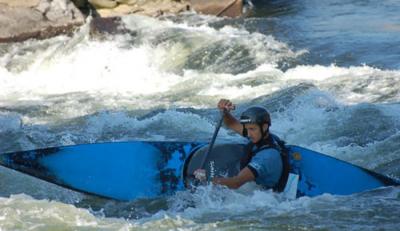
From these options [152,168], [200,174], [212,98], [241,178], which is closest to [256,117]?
[241,178]

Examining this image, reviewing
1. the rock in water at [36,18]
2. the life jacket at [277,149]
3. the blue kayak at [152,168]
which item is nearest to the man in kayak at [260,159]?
the life jacket at [277,149]

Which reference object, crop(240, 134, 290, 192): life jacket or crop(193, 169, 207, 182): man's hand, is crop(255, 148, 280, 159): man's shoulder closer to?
crop(240, 134, 290, 192): life jacket

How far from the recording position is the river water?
17.7ft

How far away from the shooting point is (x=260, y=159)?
5.20m

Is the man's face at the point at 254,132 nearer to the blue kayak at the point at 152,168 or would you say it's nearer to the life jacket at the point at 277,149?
the life jacket at the point at 277,149

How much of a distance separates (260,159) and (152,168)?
1144mm

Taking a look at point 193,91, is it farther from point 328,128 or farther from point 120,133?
point 328,128

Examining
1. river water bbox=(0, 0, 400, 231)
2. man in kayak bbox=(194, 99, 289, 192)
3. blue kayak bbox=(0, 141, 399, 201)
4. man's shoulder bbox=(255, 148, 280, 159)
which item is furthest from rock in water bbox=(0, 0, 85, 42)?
man's shoulder bbox=(255, 148, 280, 159)

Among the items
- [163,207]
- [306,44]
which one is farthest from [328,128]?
[306,44]

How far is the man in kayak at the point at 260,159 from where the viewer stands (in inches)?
204

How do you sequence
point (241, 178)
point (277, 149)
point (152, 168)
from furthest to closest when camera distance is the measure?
point (152, 168), point (277, 149), point (241, 178)

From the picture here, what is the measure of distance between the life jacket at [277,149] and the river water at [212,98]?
11 centimetres

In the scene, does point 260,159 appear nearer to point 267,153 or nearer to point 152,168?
point 267,153

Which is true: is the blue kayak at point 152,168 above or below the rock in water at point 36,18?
below
